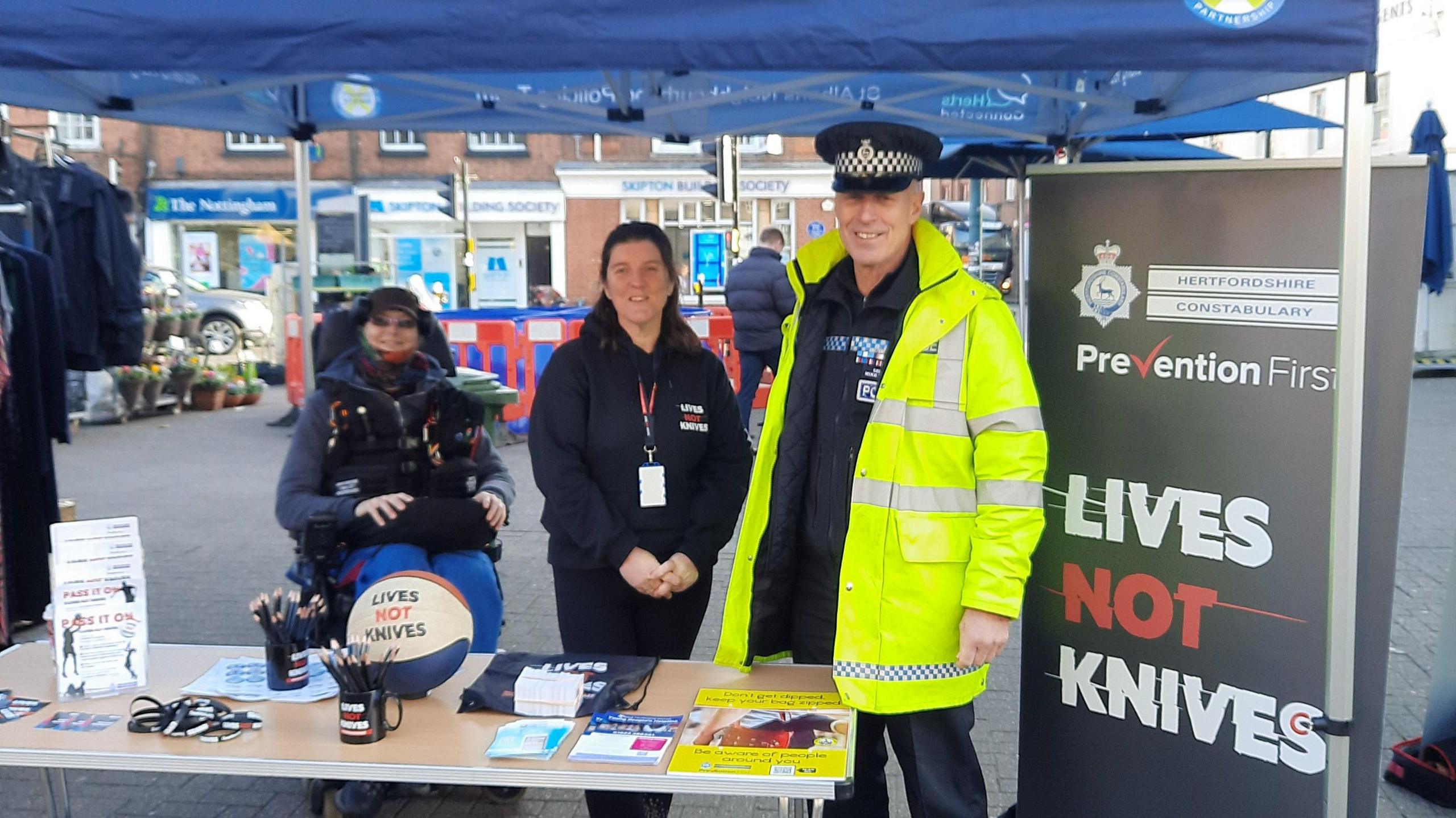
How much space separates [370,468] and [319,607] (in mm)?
1029

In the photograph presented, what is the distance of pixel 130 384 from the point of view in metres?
12.5

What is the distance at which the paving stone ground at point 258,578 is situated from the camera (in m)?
3.85

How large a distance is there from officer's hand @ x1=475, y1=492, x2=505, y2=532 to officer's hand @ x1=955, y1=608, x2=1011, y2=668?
77.2 inches

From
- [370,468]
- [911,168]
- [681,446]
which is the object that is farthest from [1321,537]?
[370,468]

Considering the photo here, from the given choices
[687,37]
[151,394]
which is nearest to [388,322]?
[687,37]

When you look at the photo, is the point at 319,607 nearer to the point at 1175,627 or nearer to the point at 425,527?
the point at 425,527

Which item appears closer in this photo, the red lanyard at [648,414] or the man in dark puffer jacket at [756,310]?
the red lanyard at [648,414]

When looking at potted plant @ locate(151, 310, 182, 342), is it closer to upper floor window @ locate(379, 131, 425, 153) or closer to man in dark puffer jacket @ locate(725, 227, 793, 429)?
man in dark puffer jacket @ locate(725, 227, 793, 429)

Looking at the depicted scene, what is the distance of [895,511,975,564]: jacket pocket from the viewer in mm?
2514

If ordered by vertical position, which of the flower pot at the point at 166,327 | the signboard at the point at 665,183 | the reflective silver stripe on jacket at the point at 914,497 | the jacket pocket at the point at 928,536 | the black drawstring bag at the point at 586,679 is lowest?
the black drawstring bag at the point at 586,679

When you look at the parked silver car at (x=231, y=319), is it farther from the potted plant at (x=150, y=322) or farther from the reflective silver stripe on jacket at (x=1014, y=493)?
the reflective silver stripe on jacket at (x=1014, y=493)

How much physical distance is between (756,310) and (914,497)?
8406 mm

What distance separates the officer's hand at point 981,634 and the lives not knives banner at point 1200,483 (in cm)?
65

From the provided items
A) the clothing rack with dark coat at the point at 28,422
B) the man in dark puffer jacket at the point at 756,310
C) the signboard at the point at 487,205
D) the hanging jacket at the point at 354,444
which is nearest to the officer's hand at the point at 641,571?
the hanging jacket at the point at 354,444
